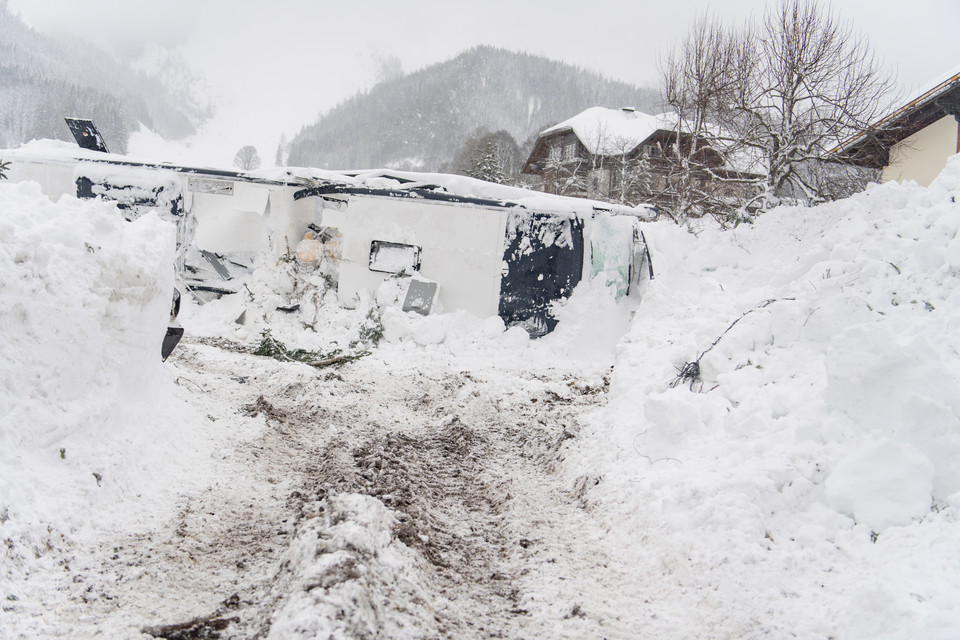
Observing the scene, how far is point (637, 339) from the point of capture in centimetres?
654

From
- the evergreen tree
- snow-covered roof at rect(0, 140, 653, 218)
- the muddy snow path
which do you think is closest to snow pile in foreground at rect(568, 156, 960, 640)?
the muddy snow path

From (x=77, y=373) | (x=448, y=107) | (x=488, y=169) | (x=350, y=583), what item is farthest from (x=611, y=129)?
(x=448, y=107)

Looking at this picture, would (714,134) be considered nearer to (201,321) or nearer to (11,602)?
(201,321)

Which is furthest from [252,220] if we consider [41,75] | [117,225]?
[41,75]

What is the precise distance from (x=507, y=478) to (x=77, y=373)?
2.92m

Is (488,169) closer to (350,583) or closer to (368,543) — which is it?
(368,543)

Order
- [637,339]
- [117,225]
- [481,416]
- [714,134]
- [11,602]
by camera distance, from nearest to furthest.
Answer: [11,602] → [117,225] → [481,416] → [637,339] → [714,134]

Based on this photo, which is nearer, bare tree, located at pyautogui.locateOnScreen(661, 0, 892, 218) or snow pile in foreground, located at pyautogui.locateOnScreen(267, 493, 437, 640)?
snow pile in foreground, located at pyautogui.locateOnScreen(267, 493, 437, 640)

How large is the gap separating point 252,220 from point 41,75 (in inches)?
2768

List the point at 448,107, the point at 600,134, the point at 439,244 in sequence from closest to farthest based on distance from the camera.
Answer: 1. the point at 439,244
2. the point at 600,134
3. the point at 448,107

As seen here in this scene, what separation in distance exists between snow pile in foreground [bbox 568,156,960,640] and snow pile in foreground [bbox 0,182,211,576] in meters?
2.97

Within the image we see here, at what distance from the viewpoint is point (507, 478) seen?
438 centimetres

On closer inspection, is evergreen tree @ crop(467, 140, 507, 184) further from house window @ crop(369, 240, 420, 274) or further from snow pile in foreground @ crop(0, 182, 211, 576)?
snow pile in foreground @ crop(0, 182, 211, 576)

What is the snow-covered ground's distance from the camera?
2506 millimetres
